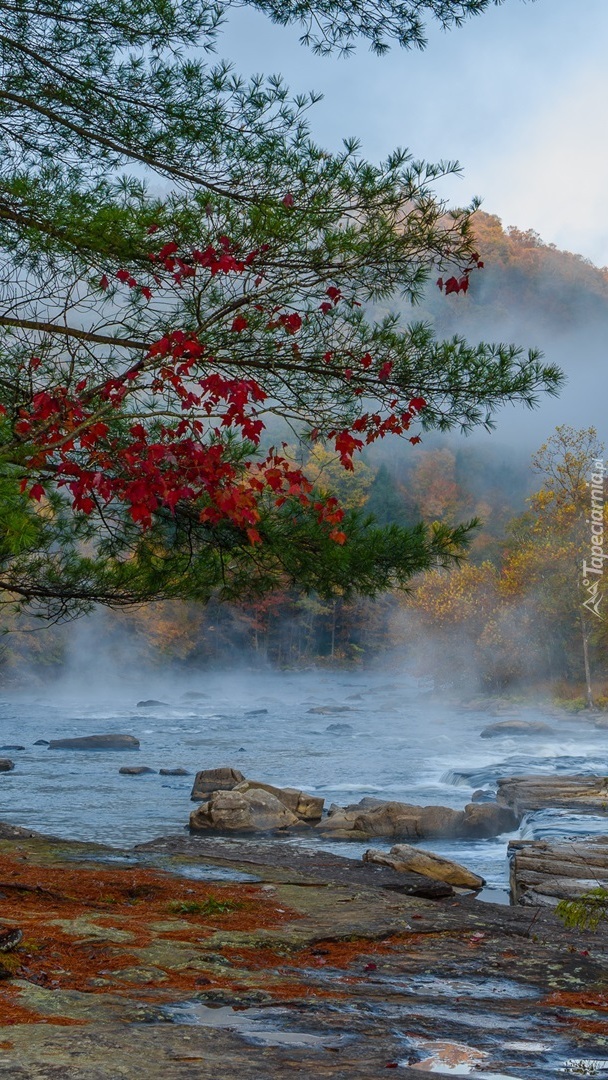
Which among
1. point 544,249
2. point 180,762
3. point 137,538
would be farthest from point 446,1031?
point 544,249

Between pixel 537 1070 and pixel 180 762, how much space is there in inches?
680

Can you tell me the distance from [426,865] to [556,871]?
1.23 m

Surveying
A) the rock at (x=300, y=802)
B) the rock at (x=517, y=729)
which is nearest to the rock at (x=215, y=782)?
the rock at (x=300, y=802)

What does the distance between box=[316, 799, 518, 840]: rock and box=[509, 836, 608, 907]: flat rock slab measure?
2857 mm

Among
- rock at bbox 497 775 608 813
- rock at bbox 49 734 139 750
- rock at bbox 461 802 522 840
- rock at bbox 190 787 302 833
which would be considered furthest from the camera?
rock at bbox 49 734 139 750

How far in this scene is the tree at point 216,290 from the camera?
5.63 m

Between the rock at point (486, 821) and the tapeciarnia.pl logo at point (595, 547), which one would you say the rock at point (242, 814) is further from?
the tapeciarnia.pl logo at point (595, 547)

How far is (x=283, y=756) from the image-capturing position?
68.6 ft

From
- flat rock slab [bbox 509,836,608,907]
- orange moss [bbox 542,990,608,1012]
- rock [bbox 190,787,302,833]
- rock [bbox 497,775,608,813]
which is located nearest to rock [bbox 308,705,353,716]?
rock [bbox 497,775,608,813]

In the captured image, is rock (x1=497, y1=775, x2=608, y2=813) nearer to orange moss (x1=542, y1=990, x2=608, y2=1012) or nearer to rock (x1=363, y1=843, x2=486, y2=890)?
rock (x1=363, y1=843, x2=486, y2=890)

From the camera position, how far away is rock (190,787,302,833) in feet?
35.9

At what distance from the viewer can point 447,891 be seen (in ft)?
22.2

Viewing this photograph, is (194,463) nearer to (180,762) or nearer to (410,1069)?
(410,1069)

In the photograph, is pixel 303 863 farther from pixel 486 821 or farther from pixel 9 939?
pixel 486 821
